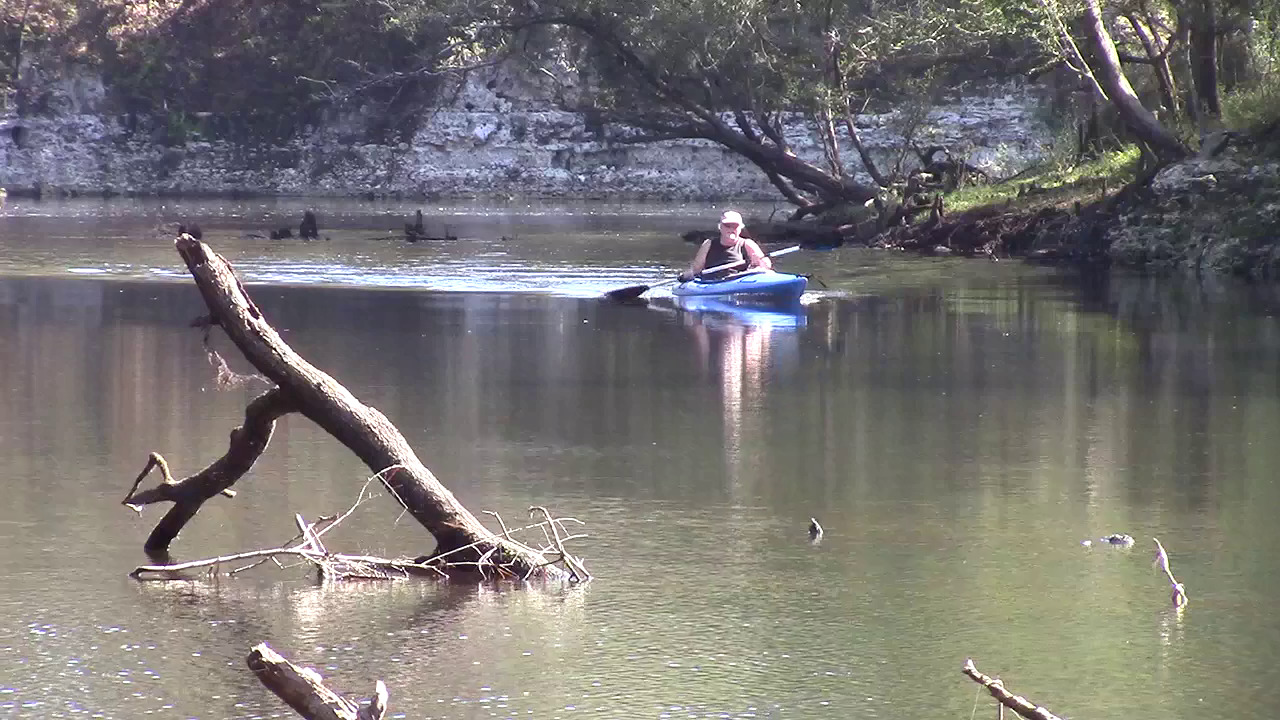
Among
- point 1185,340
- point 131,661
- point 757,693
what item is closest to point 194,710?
point 131,661

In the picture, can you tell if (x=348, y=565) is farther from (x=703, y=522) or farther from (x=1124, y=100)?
(x=1124, y=100)

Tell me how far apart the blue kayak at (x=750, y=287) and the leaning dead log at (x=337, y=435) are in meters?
17.8

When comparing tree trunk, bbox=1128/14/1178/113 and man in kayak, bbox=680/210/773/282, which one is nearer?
man in kayak, bbox=680/210/773/282

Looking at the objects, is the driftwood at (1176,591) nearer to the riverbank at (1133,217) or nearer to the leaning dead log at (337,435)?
the leaning dead log at (337,435)

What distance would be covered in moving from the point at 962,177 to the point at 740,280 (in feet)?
52.5

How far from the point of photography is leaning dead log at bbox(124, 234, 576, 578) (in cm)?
1023

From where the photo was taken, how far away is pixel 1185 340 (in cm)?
2297

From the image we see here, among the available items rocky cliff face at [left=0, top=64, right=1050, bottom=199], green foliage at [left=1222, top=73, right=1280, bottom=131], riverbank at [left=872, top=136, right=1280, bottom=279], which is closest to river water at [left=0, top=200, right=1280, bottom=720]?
riverbank at [left=872, top=136, right=1280, bottom=279]

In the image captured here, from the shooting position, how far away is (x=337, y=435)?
10.7 meters

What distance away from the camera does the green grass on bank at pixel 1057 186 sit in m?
39.2

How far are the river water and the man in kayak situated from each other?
2839mm

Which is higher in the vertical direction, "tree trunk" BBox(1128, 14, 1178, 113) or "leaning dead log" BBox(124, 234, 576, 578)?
"tree trunk" BBox(1128, 14, 1178, 113)

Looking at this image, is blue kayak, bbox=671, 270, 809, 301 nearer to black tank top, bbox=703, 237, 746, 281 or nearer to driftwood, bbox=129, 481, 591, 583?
black tank top, bbox=703, 237, 746, 281

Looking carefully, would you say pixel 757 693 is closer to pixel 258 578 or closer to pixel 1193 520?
pixel 258 578
